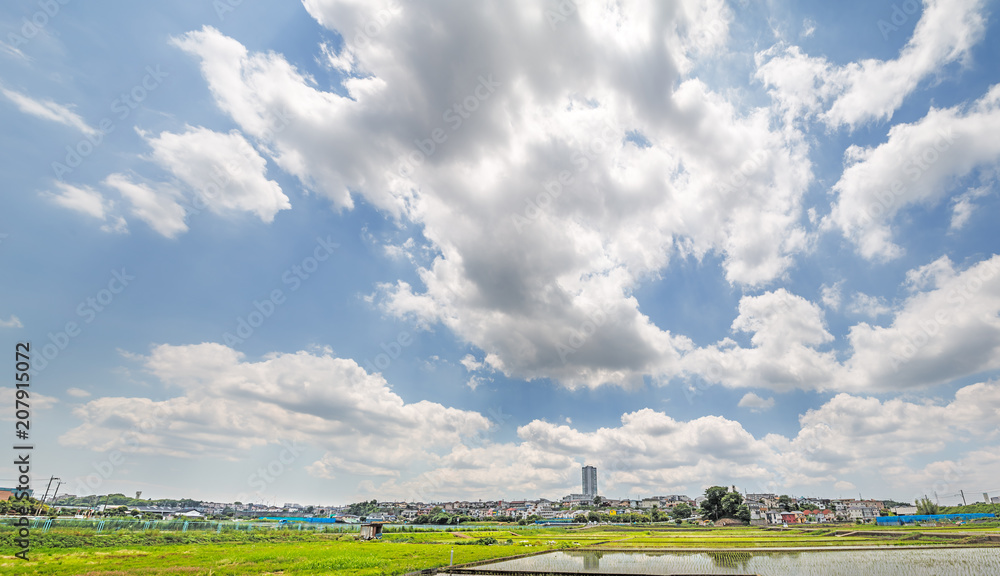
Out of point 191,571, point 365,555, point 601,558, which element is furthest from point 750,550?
point 191,571

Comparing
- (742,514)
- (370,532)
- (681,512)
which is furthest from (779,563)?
(681,512)

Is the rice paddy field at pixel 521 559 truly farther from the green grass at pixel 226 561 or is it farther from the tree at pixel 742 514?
the tree at pixel 742 514

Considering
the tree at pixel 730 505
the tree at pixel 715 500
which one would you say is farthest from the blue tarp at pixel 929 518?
the tree at pixel 715 500

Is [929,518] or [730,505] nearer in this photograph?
[929,518]

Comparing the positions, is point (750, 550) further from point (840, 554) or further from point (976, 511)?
point (976, 511)

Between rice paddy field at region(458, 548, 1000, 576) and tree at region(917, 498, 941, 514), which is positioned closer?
rice paddy field at region(458, 548, 1000, 576)

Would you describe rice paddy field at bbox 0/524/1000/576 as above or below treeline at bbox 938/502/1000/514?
above

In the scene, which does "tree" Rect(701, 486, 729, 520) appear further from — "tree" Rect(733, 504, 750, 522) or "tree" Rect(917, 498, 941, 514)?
"tree" Rect(917, 498, 941, 514)

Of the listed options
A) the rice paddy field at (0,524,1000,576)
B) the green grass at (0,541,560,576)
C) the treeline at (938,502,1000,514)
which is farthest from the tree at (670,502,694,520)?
the green grass at (0,541,560,576)

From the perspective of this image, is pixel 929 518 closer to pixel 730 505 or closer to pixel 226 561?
pixel 730 505

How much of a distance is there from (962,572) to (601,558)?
28541mm

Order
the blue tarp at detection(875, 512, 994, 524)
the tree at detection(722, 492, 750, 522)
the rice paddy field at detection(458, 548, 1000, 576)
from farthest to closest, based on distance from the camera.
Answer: the tree at detection(722, 492, 750, 522), the blue tarp at detection(875, 512, 994, 524), the rice paddy field at detection(458, 548, 1000, 576)

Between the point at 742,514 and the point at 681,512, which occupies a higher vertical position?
the point at 742,514

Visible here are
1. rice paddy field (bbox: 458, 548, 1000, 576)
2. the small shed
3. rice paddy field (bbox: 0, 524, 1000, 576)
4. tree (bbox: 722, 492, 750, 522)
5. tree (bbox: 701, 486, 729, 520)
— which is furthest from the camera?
tree (bbox: 701, 486, 729, 520)
